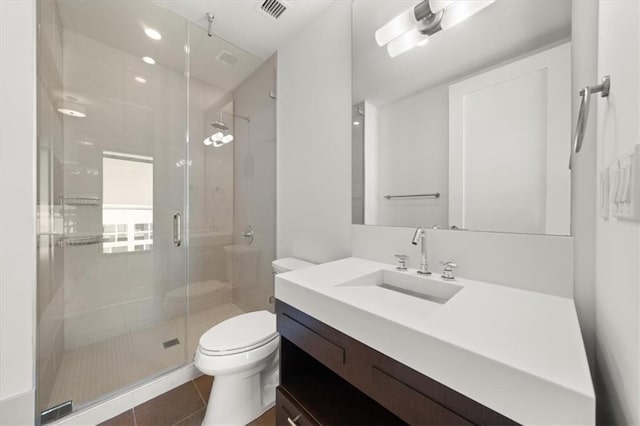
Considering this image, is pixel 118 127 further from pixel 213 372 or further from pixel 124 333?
pixel 213 372

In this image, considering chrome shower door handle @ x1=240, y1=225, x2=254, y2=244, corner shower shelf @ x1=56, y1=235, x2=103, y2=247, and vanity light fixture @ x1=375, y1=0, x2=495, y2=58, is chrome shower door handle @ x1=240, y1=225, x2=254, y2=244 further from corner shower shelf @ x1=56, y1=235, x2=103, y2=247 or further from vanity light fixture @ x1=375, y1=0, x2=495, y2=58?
vanity light fixture @ x1=375, y1=0, x2=495, y2=58

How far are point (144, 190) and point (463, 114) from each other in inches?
92.7

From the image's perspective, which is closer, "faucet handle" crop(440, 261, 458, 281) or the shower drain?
"faucet handle" crop(440, 261, 458, 281)

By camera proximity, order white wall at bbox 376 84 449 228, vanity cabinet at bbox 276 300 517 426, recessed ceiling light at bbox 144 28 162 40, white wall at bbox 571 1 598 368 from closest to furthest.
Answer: vanity cabinet at bbox 276 300 517 426 → white wall at bbox 571 1 598 368 → white wall at bbox 376 84 449 228 → recessed ceiling light at bbox 144 28 162 40

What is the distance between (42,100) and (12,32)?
288 mm

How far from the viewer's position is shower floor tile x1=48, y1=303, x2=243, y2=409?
1363mm

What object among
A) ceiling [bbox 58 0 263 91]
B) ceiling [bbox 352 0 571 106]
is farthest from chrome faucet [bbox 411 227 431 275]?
ceiling [bbox 58 0 263 91]

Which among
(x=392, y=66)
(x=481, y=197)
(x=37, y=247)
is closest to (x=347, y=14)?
(x=392, y=66)

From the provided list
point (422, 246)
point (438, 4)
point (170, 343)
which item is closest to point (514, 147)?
point (422, 246)

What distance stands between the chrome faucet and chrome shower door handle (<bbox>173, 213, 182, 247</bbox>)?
1880 mm

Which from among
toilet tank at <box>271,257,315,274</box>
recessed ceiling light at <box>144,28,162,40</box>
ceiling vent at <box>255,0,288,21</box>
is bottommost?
toilet tank at <box>271,257,315,274</box>

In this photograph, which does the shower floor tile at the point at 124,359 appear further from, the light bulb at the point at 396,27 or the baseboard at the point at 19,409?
the light bulb at the point at 396,27

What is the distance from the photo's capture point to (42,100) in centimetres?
120

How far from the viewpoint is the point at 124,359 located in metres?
1.65
